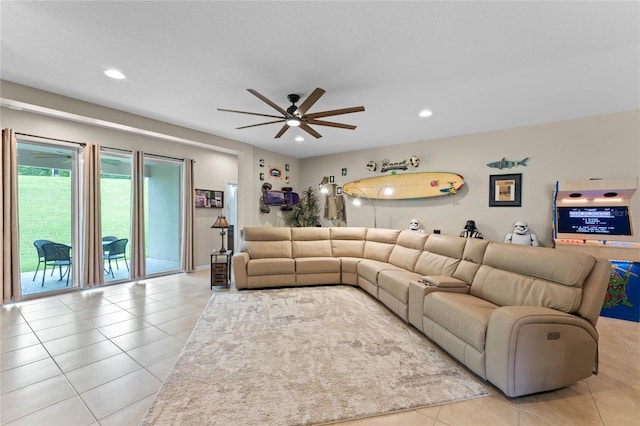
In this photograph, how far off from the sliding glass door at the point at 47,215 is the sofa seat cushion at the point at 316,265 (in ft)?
11.4

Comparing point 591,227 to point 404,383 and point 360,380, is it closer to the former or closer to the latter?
point 404,383

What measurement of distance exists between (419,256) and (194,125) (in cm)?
412

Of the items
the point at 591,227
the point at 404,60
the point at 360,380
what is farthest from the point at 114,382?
the point at 591,227

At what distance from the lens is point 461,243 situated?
10.8 ft

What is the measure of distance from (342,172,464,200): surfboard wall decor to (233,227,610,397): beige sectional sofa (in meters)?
1.11

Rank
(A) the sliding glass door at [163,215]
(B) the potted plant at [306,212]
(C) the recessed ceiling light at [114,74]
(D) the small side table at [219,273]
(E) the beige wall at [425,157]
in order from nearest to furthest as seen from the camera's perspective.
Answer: (C) the recessed ceiling light at [114,74] < (E) the beige wall at [425,157] < (D) the small side table at [219,273] < (A) the sliding glass door at [163,215] < (B) the potted plant at [306,212]

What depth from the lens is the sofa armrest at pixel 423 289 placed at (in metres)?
2.72

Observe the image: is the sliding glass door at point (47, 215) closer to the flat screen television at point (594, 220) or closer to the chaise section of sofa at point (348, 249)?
the chaise section of sofa at point (348, 249)

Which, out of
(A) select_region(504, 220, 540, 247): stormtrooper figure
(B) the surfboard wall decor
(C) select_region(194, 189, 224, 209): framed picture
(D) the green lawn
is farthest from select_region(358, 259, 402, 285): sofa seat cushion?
(D) the green lawn

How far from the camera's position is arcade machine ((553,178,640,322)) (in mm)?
3211

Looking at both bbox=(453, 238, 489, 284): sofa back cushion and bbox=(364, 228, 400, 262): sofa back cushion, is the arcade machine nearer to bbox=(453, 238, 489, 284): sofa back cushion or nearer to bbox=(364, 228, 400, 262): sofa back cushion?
bbox=(453, 238, 489, 284): sofa back cushion

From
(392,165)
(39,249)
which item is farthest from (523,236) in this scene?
(39,249)

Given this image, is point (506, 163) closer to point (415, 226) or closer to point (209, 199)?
point (415, 226)

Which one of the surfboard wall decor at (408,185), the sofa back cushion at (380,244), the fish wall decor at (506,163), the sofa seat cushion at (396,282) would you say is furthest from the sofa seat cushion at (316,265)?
the fish wall decor at (506,163)
